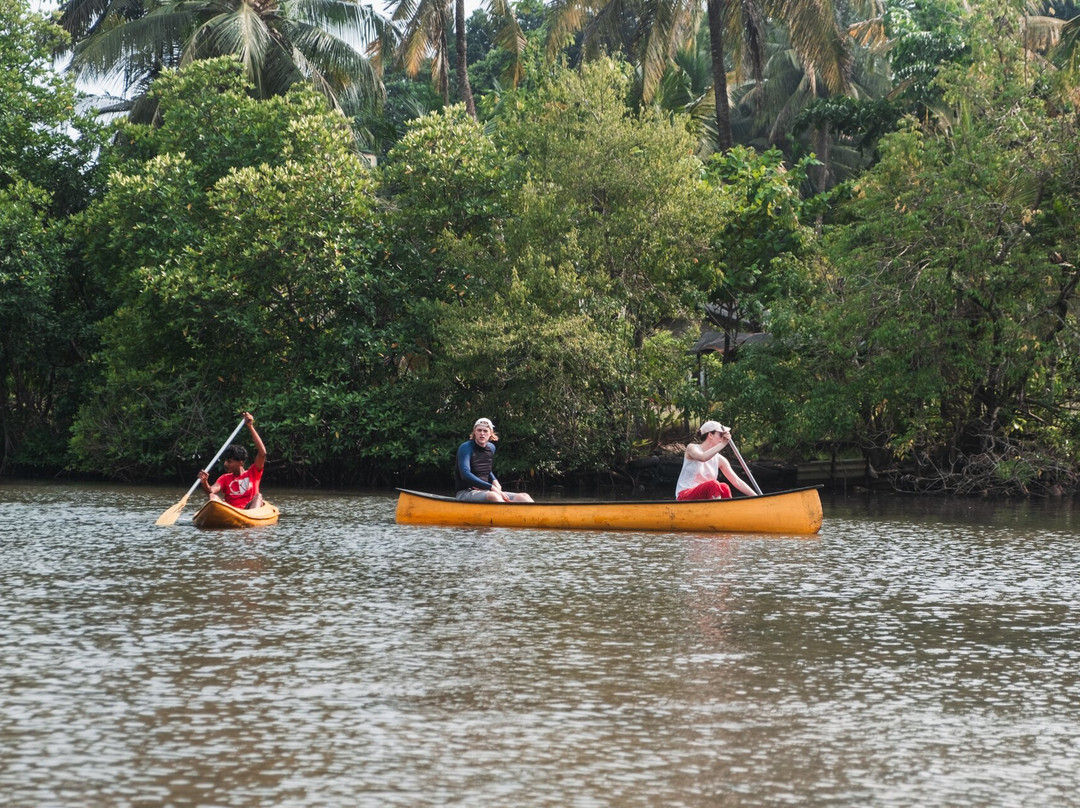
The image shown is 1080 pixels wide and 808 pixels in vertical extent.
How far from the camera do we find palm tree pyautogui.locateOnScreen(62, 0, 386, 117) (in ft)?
116

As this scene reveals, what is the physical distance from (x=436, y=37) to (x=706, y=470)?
77.1 ft

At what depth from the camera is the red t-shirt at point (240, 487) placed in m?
19.3

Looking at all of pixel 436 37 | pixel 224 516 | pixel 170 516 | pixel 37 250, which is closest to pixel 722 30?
pixel 436 37

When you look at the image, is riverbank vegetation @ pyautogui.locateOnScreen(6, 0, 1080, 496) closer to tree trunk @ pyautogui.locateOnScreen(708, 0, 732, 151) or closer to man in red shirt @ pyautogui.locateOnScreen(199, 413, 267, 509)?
tree trunk @ pyautogui.locateOnScreen(708, 0, 732, 151)

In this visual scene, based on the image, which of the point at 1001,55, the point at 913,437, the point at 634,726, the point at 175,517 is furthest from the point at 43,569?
the point at 1001,55

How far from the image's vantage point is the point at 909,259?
2612 cm

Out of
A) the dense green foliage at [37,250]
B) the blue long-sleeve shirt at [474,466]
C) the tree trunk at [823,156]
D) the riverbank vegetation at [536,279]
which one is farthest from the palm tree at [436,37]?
the blue long-sleeve shirt at [474,466]

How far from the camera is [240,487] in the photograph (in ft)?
63.4

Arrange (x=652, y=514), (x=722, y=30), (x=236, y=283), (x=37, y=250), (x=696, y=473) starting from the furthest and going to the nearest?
1. (x=722, y=30)
2. (x=37, y=250)
3. (x=236, y=283)
4. (x=696, y=473)
5. (x=652, y=514)

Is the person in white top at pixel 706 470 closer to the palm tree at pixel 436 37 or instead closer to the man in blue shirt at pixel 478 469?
the man in blue shirt at pixel 478 469

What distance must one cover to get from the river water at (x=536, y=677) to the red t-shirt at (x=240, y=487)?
340cm

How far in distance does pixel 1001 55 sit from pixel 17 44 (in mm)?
23690

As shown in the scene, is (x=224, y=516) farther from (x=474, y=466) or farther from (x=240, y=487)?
(x=474, y=466)

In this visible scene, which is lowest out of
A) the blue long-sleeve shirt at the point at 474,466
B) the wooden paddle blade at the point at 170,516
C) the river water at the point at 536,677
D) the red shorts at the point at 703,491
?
the river water at the point at 536,677
